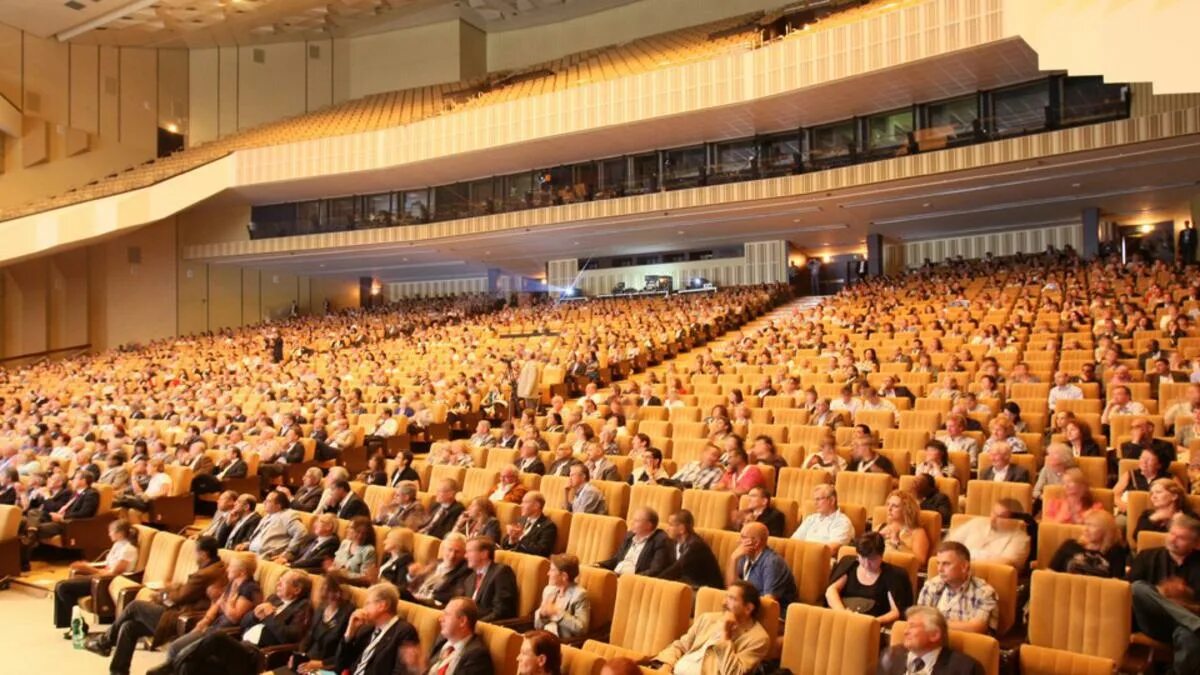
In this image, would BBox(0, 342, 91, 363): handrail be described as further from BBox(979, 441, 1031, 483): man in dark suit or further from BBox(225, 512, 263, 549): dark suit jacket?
BBox(979, 441, 1031, 483): man in dark suit

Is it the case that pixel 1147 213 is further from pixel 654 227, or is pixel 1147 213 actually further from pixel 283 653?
pixel 283 653

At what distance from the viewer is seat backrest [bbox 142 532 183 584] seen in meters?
4.98

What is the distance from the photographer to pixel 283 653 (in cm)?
387

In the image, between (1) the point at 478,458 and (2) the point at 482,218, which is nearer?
(1) the point at 478,458

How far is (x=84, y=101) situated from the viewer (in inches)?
768

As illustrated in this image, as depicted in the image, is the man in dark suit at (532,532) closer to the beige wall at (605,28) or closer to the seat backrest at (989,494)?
the seat backrest at (989,494)

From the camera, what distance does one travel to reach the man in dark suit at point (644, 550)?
4020 millimetres

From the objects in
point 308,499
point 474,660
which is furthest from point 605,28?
point 474,660

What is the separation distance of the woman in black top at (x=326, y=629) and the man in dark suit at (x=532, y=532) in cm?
96

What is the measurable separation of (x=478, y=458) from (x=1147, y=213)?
13.5 metres

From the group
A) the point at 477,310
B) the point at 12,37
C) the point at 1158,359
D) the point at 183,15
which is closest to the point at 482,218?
the point at 477,310

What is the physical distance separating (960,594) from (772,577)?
75cm

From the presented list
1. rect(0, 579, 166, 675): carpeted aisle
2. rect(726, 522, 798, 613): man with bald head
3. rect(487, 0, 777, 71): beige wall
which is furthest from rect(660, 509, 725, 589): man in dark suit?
rect(487, 0, 777, 71): beige wall

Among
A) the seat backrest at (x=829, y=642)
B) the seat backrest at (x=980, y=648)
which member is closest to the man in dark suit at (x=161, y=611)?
the seat backrest at (x=829, y=642)
